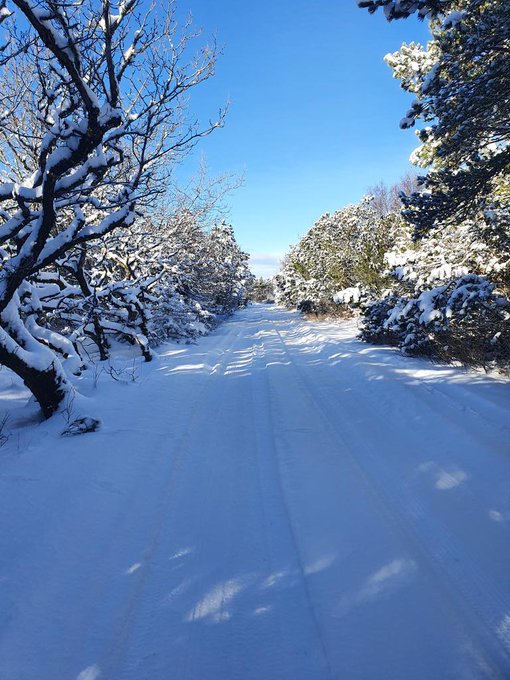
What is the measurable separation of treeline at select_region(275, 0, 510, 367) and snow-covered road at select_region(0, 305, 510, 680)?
7.11ft

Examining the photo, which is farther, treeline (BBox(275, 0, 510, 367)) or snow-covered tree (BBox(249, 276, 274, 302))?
snow-covered tree (BBox(249, 276, 274, 302))

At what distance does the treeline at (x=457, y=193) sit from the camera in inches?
203

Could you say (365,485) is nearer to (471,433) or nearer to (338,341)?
(471,433)

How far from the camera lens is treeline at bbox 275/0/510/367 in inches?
203

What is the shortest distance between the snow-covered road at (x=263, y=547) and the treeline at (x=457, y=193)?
2168 mm

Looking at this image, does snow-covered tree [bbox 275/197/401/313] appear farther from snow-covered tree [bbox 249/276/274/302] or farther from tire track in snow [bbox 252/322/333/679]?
snow-covered tree [bbox 249/276/274/302]

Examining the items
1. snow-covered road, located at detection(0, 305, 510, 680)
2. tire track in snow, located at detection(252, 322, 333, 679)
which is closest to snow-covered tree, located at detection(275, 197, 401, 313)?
tire track in snow, located at detection(252, 322, 333, 679)

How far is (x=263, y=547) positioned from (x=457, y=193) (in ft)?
20.0

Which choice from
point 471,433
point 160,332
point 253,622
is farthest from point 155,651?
point 160,332

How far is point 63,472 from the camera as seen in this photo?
13.1ft

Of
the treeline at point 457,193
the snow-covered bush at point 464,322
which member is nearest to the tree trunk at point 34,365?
the treeline at point 457,193

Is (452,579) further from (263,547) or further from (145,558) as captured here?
(145,558)

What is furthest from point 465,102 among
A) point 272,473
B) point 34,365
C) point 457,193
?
point 34,365

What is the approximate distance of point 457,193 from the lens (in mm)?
5906
